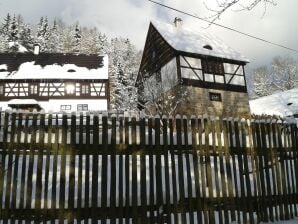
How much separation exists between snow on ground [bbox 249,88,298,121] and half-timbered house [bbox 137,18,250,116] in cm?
1176

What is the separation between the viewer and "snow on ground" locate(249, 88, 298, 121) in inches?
1670

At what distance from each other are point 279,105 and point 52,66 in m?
30.4

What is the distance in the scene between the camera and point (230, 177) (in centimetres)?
705

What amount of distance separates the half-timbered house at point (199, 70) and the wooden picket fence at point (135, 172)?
21.6 m

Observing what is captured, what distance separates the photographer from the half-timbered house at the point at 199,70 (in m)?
29.9

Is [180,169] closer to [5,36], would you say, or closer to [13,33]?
[13,33]

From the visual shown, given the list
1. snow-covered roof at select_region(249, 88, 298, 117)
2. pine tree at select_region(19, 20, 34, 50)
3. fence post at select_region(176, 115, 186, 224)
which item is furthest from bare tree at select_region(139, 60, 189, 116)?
pine tree at select_region(19, 20, 34, 50)

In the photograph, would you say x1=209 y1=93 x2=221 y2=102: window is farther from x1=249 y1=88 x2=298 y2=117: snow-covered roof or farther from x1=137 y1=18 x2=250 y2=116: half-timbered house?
x1=249 y1=88 x2=298 y2=117: snow-covered roof

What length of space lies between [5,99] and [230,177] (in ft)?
142

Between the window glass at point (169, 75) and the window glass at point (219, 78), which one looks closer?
the window glass at point (169, 75)

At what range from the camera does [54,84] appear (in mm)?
46438

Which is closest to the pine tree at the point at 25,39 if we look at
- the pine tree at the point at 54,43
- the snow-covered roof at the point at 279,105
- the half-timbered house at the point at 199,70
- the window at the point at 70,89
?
the pine tree at the point at 54,43

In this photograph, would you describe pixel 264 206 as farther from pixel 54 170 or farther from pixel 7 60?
pixel 7 60

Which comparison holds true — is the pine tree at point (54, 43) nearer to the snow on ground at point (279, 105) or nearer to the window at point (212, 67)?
the snow on ground at point (279, 105)
